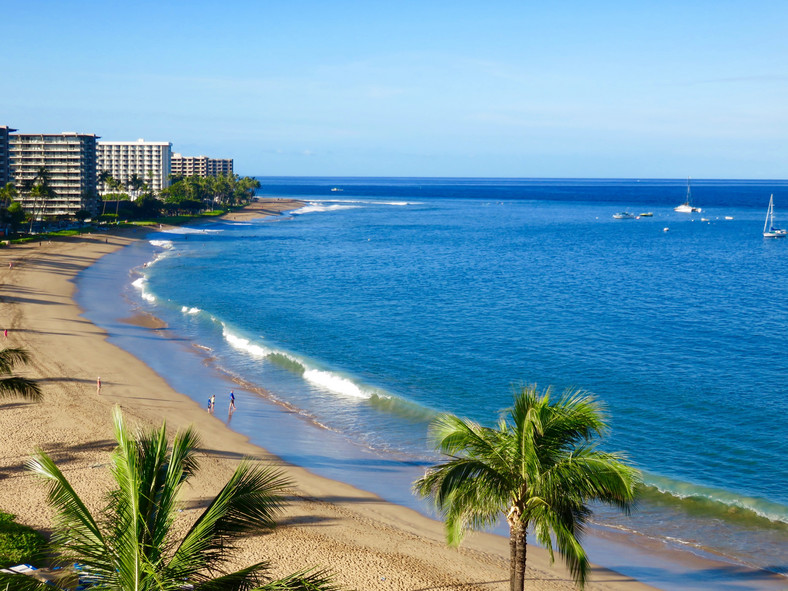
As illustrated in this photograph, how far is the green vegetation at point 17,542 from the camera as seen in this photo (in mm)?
16984

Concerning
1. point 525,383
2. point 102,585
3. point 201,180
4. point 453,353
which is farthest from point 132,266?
point 201,180

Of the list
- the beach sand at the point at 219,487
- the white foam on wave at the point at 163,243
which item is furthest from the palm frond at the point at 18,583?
the white foam on wave at the point at 163,243

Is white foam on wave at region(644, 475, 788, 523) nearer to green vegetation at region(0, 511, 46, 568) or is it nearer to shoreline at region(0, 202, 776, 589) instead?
shoreline at region(0, 202, 776, 589)

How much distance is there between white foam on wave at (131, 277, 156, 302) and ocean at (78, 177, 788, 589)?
1.78 feet

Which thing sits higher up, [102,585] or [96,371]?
[102,585]

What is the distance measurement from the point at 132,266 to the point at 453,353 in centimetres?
5516

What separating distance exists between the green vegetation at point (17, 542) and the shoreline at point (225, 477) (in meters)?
1.52

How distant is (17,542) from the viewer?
1784 centimetres

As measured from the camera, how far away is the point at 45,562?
17578mm

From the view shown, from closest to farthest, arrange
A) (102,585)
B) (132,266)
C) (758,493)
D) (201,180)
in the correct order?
1. (102,585)
2. (758,493)
3. (132,266)
4. (201,180)

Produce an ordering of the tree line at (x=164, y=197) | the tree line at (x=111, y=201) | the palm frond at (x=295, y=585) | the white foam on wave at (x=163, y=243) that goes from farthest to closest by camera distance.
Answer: the tree line at (x=164, y=197) < the white foam on wave at (x=163, y=243) < the tree line at (x=111, y=201) < the palm frond at (x=295, y=585)

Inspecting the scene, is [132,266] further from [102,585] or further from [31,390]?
[102,585]

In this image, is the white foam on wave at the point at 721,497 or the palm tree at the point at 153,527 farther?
the white foam on wave at the point at 721,497

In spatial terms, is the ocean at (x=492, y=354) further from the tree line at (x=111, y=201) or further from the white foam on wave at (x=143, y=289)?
the tree line at (x=111, y=201)
